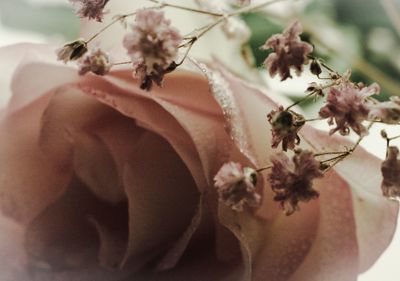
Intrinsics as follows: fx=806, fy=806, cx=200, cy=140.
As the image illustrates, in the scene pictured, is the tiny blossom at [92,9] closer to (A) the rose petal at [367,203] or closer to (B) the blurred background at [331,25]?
(A) the rose petal at [367,203]

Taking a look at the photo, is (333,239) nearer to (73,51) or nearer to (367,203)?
(367,203)

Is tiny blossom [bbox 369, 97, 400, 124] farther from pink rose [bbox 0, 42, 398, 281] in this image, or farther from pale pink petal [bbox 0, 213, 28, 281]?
pale pink petal [bbox 0, 213, 28, 281]

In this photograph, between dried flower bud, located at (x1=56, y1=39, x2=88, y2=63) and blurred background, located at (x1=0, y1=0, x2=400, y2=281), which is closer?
dried flower bud, located at (x1=56, y1=39, x2=88, y2=63)

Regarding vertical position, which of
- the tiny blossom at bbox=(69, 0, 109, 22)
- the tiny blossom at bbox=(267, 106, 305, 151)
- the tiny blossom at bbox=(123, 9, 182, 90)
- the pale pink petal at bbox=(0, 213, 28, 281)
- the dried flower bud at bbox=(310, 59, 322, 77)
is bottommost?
the pale pink petal at bbox=(0, 213, 28, 281)

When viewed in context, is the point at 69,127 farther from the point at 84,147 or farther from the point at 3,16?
the point at 3,16

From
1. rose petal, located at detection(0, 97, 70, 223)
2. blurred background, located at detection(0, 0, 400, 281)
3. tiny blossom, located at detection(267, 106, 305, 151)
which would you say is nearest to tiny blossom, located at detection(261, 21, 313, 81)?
tiny blossom, located at detection(267, 106, 305, 151)

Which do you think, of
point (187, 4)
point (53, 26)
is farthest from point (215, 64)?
point (53, 26)

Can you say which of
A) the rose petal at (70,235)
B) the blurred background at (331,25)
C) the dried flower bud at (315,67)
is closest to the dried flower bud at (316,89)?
the dried flower bud at (315,67)
